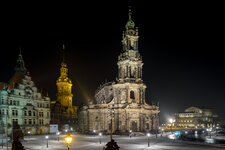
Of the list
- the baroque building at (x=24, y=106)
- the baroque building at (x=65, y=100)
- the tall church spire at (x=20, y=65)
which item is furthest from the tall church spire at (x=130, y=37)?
the baroque building at (x=65, y=100)

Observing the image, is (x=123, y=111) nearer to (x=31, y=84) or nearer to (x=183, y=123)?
(x=31, y=84)

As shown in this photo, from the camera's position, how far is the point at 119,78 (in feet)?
258

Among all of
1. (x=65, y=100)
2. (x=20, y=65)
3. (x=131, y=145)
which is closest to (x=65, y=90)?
(x=65, y=100)

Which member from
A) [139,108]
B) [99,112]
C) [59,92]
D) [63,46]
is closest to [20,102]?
[99,112]

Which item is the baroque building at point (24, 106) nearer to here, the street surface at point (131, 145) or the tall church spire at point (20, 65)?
the tall church spire at point (20, 65)

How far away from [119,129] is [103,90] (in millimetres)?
19537

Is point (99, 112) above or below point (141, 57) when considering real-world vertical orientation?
below

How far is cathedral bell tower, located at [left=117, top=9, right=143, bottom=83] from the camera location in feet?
258

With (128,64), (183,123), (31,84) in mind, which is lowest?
(183,123)

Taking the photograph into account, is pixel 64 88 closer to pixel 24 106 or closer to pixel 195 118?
pixel 24 106

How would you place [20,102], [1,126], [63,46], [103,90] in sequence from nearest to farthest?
[1,126], [20,102], [103,90], [63,46]

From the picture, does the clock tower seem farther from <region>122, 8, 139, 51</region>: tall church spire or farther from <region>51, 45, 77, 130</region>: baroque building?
<region>122, 8, 139, 51</region>: tall church spire

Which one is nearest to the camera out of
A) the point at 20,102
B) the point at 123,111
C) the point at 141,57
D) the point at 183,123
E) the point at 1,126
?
the point at 1,126

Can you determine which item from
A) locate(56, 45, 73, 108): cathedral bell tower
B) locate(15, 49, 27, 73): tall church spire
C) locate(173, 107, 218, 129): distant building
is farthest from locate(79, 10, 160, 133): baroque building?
locate(173, 107, 218, 129): distant building
